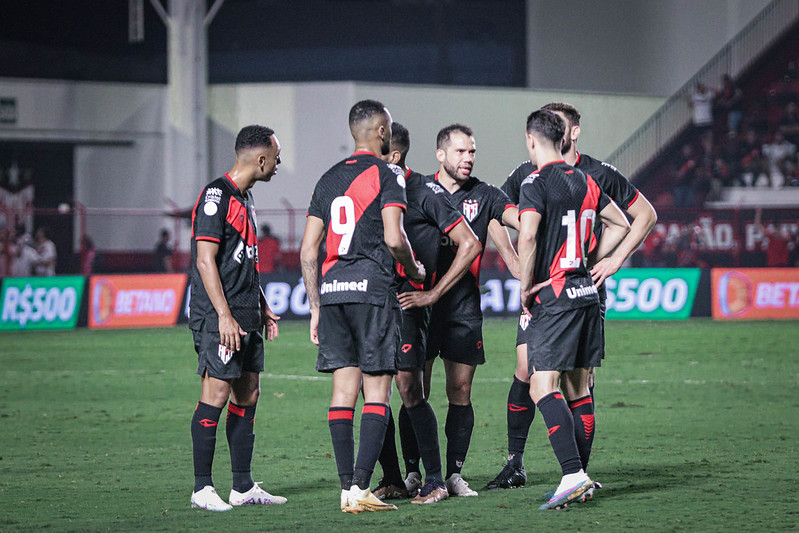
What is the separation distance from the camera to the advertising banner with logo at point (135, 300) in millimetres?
20969

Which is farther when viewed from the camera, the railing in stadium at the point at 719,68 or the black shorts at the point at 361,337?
the railing in stadium at the point at 719,68

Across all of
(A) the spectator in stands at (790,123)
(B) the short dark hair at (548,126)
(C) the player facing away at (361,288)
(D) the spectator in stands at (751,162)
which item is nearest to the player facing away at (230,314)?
(C) the player facing away at (361,288)

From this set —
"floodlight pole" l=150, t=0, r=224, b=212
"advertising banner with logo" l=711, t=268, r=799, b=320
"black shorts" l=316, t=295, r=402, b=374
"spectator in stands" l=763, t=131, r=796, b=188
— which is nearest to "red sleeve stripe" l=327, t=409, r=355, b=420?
"black shorts" l=316, t=295, r=402, b=374

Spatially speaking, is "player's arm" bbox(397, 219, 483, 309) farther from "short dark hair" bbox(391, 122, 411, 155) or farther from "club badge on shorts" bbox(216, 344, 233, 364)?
"club badge on shorts" bbox(216, 344, 233, 364)

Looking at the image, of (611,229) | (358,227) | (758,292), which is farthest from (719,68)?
(358,227)

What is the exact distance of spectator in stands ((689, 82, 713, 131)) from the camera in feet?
107

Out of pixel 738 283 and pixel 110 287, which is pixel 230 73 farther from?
pixel 738 283

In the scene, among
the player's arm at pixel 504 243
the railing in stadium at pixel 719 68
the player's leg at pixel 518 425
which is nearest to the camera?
the player's leg at pixel 518 425

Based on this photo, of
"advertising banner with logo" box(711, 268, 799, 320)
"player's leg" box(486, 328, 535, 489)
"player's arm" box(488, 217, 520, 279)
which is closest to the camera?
"player's leg" box(486, 328, 535, 489)

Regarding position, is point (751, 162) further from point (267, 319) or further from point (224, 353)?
point (224, 353)

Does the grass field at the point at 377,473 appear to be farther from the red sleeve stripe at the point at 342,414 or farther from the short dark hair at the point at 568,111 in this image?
the short dark hair at the point at 568,111

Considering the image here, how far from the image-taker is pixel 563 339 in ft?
20.4

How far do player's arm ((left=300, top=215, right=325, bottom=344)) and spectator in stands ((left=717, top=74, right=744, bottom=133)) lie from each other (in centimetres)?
2837

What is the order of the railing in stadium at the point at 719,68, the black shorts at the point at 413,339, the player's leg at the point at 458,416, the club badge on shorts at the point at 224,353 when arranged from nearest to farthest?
the club badge on shorts at the point at 224,353
the black shorts at the point at 413,339
the player's leg at the point at 458,416
the railing in stadium at the point at 719,68
